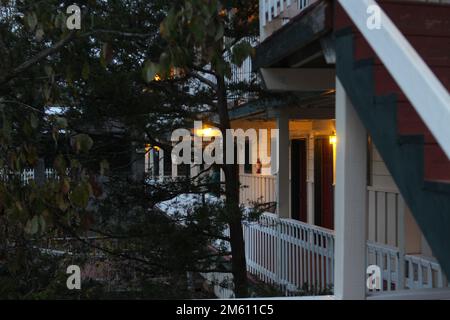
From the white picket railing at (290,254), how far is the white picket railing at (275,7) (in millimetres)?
2550

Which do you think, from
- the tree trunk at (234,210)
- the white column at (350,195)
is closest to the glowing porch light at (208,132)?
the tree trunk at (234,210)

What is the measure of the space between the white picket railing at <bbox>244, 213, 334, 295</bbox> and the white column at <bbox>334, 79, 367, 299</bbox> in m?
2.26

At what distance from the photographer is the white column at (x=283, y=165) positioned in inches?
321

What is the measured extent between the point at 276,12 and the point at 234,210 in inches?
95.0

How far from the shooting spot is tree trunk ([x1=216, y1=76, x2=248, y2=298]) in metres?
6.60

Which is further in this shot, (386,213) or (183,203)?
(183,203)

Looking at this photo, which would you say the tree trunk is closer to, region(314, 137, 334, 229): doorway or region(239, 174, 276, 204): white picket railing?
region(239, 174, 276, 204): white picket railing

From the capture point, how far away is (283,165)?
27.2 ft

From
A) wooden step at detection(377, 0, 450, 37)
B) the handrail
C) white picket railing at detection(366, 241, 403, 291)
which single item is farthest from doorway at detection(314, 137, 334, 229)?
the handrail

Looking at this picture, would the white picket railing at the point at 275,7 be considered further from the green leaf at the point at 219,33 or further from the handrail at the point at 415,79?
the handrail at the point at 415,79

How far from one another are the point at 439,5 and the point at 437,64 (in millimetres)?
595

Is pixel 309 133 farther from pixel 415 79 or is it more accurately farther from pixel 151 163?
pixel 415 79

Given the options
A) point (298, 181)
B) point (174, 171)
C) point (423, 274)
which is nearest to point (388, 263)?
point (423, 274)

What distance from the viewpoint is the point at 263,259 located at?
29.1ft
